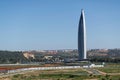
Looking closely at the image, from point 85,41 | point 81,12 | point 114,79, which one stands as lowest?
point 114,79

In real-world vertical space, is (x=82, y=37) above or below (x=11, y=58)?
above

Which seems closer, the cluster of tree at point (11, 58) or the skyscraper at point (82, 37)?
the skyscraper at point (82, 37)

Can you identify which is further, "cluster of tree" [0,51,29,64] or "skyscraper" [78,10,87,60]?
"cluster of tree" [0,51,29,64]

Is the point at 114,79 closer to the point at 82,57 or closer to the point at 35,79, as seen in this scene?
the point at 35,79

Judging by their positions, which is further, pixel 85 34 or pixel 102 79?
pixel 85 34

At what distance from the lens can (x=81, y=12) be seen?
140 meters

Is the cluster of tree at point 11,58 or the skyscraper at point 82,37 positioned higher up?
the skyscraper at point 82,37

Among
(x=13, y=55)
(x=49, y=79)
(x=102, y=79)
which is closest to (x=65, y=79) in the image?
(x=49, y=79)

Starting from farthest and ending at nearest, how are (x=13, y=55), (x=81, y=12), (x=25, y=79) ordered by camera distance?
(x=13, y=55) < (x=81, y=12) < (x=25, y=79)

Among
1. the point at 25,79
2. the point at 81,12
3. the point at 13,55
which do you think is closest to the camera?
the point at 25,79

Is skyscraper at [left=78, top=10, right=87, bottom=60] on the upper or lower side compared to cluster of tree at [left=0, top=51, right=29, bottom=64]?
upper

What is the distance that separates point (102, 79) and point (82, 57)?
8018 centimetres

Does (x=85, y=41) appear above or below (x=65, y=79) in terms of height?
above

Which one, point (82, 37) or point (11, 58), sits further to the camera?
point (11, 58)
